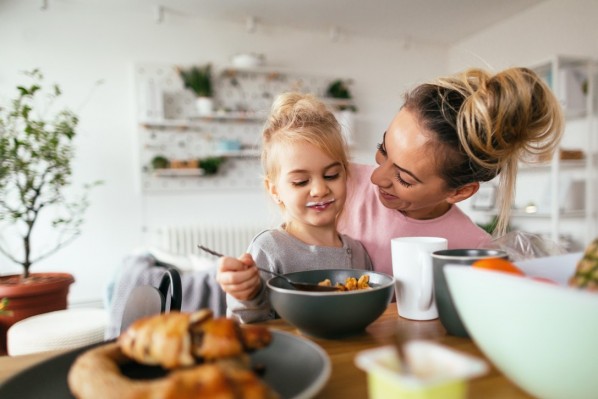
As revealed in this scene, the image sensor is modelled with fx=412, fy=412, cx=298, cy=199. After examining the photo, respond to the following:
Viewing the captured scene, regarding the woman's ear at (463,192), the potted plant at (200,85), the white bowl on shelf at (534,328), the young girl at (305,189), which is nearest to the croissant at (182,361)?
the white bowl on shelf at (534,328)

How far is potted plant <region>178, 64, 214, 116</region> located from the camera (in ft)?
12.1

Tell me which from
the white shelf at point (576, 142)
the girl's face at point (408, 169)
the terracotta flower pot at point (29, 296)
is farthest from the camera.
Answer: the white shelf at point (576, 142)

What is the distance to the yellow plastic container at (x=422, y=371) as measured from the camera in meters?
0.29

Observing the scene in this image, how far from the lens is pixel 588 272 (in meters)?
0.44

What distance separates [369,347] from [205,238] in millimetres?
3394

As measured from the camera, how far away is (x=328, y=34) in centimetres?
434

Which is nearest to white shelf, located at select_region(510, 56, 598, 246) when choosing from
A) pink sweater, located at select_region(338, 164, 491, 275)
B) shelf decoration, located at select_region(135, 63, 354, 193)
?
shelf decoration, located at select_region(135, 63, 354, 193)

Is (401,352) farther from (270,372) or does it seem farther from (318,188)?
(318,188)

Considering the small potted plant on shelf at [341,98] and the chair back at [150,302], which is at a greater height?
the small potted plant on shelf at [341,98]

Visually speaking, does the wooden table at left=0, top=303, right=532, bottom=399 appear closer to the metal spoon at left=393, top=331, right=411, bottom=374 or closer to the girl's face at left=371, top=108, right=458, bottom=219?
the metal spoon at left=393, top=331, right=411, bottom=374

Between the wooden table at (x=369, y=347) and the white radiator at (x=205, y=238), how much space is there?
3132mm

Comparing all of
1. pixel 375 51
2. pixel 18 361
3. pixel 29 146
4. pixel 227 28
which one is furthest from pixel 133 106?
pixel 18 361

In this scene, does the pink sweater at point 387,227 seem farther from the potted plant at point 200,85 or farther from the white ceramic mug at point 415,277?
the potted plant at point 200,85

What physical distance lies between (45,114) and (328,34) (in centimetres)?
279
